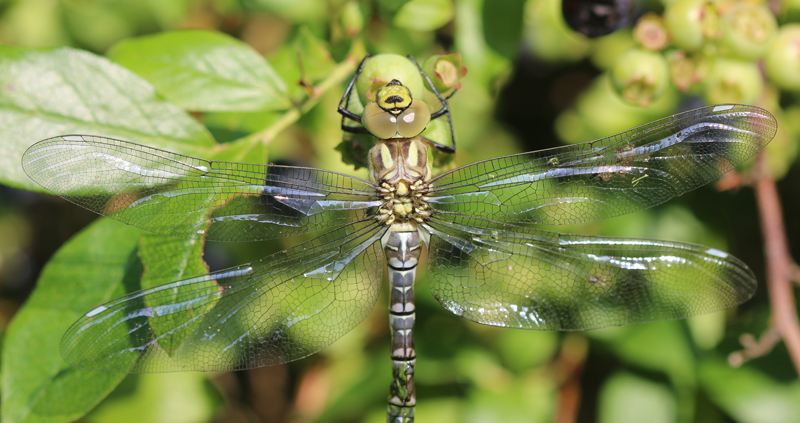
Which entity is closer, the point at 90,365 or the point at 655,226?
the point at 90,365

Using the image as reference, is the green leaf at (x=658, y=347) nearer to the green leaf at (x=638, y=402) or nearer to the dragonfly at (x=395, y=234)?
the green leaf at (x=638, y=402)

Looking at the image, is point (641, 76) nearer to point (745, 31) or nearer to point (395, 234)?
point (745, 31)

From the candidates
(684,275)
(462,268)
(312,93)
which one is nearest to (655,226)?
(684,275)

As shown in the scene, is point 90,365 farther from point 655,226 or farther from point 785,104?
point 785,104

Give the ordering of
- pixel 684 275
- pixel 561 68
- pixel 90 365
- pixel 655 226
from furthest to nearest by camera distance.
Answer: pixel 561 68
pixel 655 226
pixel 684 275
pixel 90 365

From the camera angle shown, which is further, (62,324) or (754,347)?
(754,347)

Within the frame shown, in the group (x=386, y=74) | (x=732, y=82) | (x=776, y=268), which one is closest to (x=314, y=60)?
(x=386, y=74)

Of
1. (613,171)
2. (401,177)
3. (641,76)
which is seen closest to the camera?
(613,171)
